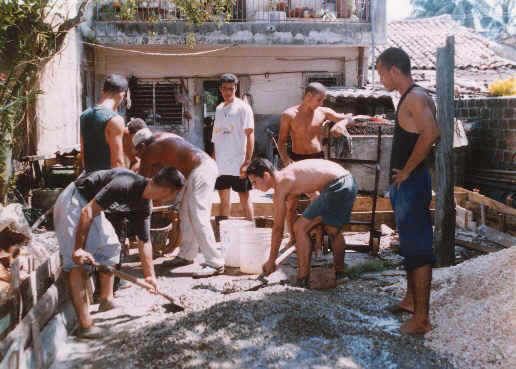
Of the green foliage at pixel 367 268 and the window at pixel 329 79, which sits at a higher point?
the window at pixel 329 79

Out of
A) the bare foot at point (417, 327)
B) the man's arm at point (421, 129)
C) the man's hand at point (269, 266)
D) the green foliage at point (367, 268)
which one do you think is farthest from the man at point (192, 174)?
the man's arm at point (421, 129)

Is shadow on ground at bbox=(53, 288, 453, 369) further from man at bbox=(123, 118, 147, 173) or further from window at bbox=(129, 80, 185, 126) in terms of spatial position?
window at bbox=(129, 80, 185, 126)

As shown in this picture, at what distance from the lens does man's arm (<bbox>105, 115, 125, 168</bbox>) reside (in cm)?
474

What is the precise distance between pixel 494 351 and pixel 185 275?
316 centimetres

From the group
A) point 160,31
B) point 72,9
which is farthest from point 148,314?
point 160,31

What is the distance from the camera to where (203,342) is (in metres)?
3.80

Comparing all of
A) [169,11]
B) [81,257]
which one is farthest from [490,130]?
[81,257]

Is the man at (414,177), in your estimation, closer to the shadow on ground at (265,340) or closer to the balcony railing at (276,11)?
the shadow on ground at (265,340)

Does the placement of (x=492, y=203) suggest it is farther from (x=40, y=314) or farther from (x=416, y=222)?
(x=40, y=314)

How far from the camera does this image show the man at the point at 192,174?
563cm

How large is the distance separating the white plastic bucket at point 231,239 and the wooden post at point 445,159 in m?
2.12

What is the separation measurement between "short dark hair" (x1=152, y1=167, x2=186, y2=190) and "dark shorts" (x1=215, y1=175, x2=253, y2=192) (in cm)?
283

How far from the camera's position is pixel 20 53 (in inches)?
364

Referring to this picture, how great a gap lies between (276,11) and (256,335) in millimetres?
11894
